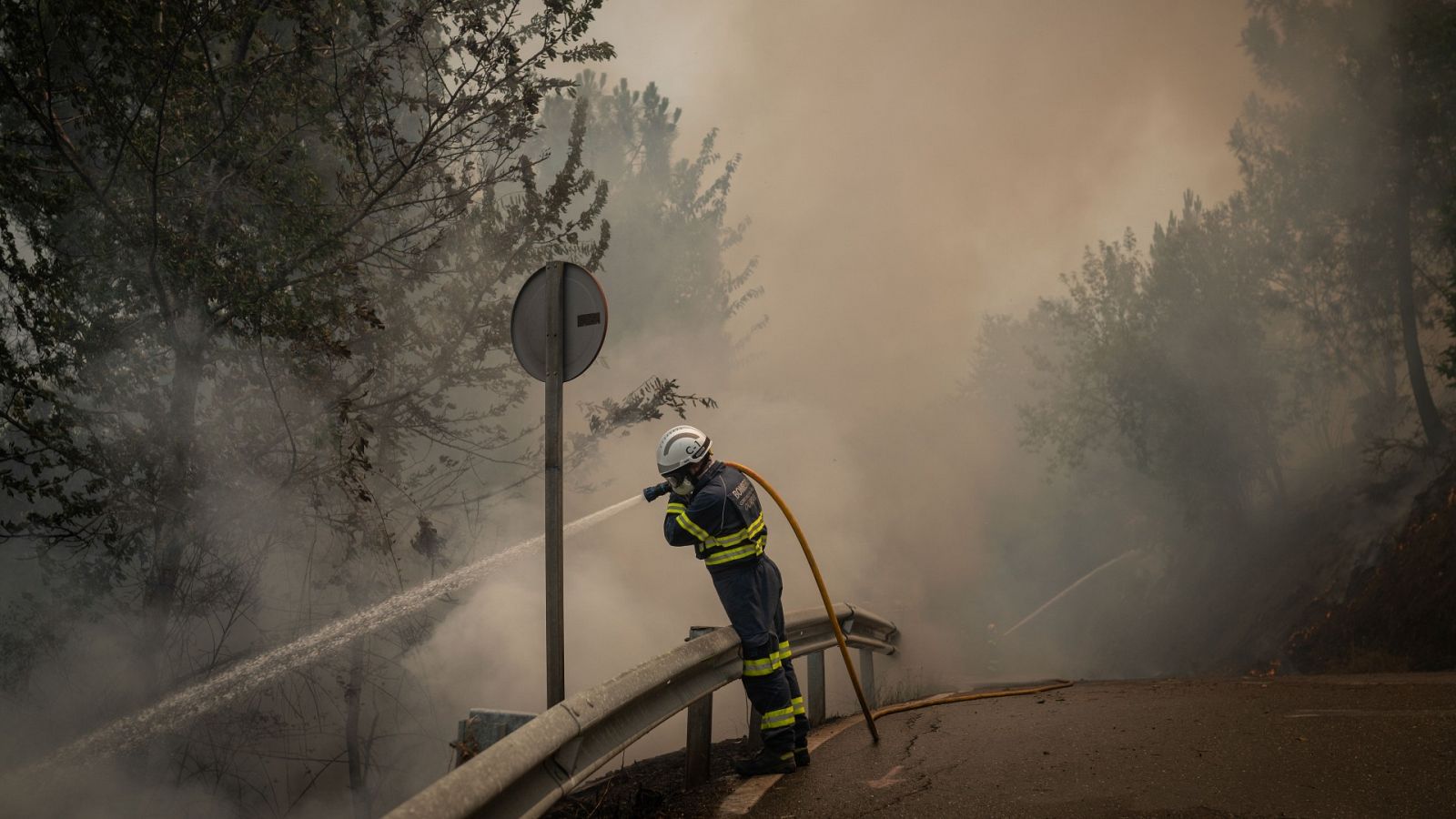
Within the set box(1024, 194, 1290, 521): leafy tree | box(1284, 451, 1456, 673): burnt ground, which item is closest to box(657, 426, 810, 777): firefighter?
box(1284, 451, 1456, 673): burnt ground

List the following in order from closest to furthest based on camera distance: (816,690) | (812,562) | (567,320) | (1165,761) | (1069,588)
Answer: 1. (1165,761)
2. (567,320)
3. (812,562)
4. (816,690)
5. (1069,588)

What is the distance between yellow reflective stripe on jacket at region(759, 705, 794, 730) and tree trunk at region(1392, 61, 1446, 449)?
1718 cm

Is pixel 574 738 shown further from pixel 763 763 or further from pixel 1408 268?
pixel 1408 268

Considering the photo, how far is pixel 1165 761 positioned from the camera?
3846mm

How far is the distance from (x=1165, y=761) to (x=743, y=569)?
1.97 m

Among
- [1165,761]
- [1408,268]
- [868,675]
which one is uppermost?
[1408,268]

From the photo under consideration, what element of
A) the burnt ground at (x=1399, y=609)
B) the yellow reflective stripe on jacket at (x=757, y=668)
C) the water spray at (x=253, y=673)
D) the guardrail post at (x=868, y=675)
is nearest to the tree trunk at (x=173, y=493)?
the water spray at (x=253, y=673)

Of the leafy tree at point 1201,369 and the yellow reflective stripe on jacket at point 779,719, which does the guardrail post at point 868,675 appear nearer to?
the yellow reflective stripe on jacket at point 779,719

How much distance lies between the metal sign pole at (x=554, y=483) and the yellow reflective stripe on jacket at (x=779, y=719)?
Answer: 98cm

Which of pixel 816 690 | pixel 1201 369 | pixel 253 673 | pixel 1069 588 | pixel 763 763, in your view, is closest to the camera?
pixel 763 763

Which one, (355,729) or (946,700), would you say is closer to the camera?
(946,700)

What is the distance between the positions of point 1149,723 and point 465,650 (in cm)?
1040

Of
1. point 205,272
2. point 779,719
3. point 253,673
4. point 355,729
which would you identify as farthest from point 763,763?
point 355,729

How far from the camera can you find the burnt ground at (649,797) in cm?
365
